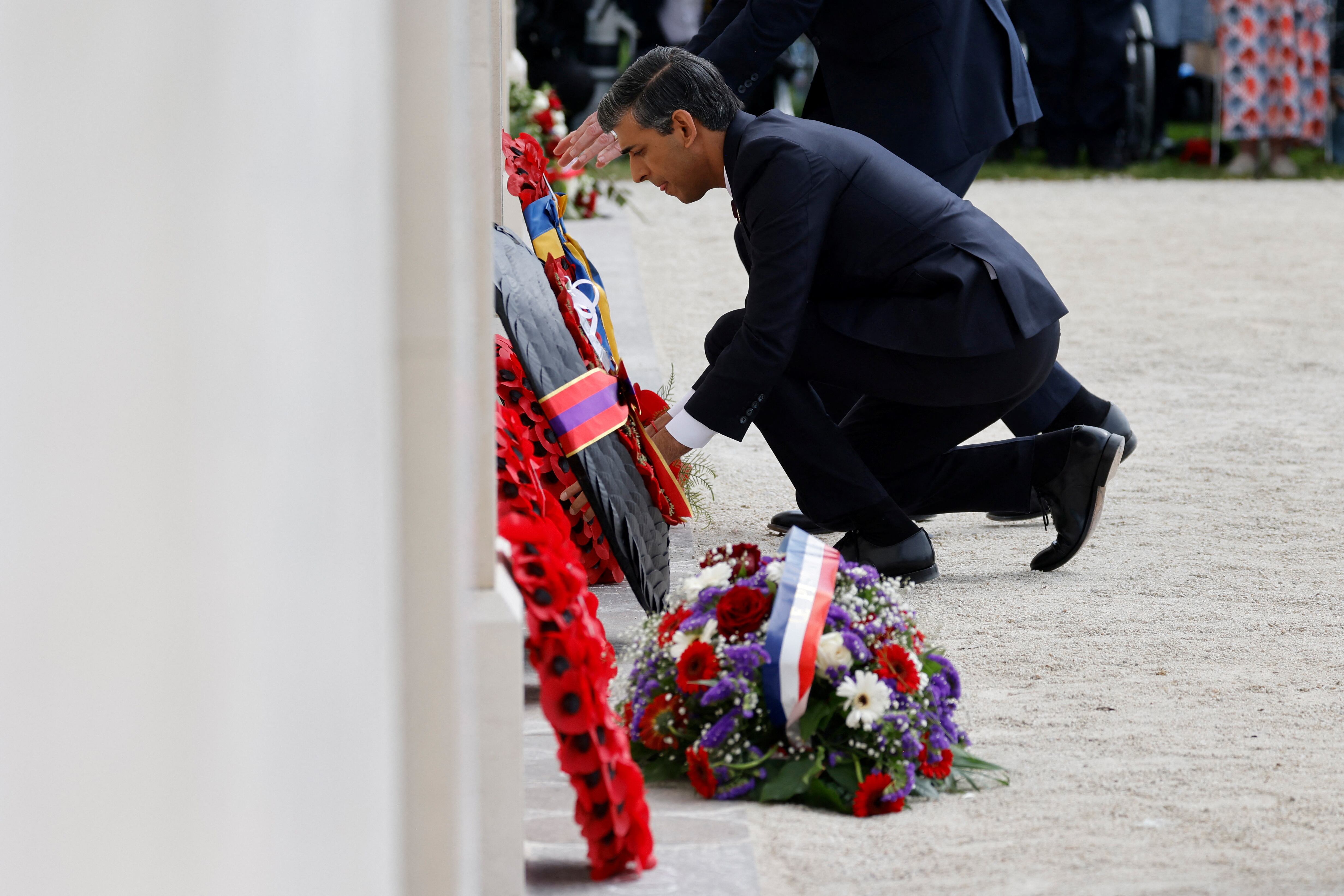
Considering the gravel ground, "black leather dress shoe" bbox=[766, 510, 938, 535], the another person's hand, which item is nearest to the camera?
the gravel ground

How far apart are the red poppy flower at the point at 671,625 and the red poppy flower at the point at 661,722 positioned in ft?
0.22

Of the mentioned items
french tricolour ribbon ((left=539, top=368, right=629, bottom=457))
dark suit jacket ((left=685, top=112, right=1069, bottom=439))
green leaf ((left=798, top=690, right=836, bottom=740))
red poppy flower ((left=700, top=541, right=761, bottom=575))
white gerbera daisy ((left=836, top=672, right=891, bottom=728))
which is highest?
dark suit jacket ((left=685, top=112, right=1069, bottom=439))

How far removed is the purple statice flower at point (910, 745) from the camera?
186 centimetres

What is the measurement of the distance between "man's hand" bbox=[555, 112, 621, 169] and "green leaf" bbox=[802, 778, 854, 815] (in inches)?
55.3

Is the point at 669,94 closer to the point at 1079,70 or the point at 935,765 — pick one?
the point at 935,765

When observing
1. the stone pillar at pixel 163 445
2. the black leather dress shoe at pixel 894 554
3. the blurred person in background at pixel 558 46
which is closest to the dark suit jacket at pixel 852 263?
the black leather dress shoe at pixel 894 554

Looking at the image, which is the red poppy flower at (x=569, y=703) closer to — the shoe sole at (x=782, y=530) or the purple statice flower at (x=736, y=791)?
the purple statice flower at (x=736, y=791)

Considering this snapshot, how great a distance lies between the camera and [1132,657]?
246 centimetres

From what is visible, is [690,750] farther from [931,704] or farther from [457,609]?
[457,609]

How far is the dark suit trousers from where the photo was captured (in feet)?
9.11

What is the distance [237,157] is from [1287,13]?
1049cm

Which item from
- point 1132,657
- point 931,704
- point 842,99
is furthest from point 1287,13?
point 931,704

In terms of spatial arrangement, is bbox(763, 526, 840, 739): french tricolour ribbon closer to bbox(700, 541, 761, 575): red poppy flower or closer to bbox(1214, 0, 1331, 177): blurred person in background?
bbox(700, 541, 761, 575): red poppy flower

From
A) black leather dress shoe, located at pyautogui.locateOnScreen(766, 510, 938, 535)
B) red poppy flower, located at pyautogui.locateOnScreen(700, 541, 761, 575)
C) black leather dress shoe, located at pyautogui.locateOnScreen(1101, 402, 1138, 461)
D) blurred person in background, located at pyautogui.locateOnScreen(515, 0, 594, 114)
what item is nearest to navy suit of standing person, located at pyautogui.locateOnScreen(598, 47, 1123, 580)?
black leather dress shoe, located at pyautogui.locateOnScreen(766, 510, 938, 535)
